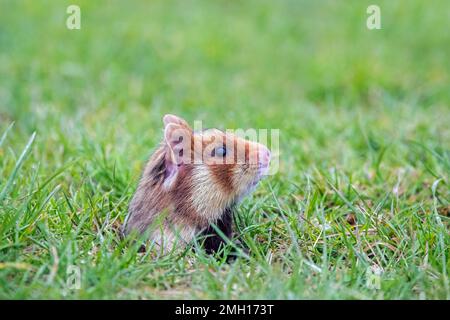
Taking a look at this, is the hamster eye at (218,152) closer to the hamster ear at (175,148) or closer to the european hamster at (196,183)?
the european hamster at (196,183)

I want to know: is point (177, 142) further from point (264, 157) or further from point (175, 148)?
point (264, 157)

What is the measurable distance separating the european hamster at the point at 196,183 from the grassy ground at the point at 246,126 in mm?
205

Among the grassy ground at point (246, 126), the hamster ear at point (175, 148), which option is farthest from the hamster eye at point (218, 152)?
the grassy ground at point (246, 126)

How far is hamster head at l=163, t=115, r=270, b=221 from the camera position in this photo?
4070mm

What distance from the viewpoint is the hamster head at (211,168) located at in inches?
160

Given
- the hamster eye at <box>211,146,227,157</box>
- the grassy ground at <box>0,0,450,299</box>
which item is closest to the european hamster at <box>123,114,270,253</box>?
the hamster eye at <box>211,146,227,157</box>

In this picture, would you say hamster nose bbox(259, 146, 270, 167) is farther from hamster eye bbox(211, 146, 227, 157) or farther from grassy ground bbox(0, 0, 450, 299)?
grassy ground bbox(0, 0, 450, 299)

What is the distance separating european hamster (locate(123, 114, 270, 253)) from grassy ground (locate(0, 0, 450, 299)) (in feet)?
0.67

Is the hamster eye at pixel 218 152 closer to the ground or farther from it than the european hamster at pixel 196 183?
farther from it

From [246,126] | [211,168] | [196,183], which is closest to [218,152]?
[211,168]

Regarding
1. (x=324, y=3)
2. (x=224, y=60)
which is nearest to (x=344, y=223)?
(x=224, y=60)

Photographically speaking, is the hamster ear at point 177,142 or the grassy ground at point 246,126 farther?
the hamster ear at point 177,142
